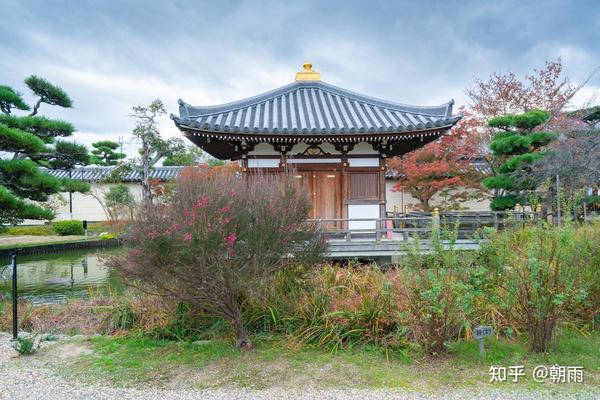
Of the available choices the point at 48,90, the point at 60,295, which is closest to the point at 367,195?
the point at 60,295

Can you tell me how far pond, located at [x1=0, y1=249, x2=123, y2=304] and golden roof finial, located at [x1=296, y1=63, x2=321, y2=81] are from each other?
7645 mm

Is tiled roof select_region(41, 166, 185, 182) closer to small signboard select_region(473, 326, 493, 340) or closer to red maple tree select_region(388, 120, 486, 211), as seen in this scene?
red maple tree select_region(388, 120, 486, 211)

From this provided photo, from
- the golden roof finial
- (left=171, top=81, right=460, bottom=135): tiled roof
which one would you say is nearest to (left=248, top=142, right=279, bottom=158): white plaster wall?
(left=171, top=81, right=460, bottom=135): tiled roof

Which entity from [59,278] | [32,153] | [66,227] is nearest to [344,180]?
[59,278]

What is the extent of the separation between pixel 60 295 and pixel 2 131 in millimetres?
4546

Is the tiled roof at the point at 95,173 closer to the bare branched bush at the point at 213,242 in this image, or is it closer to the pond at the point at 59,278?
the pond at the point at 59,278

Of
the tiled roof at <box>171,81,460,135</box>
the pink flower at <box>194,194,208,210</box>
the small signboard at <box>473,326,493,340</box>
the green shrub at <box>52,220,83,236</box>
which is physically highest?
the tiled roof at <box>171,81,460,135</box>

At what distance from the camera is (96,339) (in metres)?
4.70

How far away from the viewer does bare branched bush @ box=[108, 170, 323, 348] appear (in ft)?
12.1

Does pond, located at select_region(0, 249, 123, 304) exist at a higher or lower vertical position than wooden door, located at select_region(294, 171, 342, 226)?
lower

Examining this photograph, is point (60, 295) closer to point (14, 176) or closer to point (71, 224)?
point (14, 176)

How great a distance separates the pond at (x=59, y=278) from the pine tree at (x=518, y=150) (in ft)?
31.7

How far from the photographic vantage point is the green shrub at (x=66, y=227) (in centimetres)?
2044

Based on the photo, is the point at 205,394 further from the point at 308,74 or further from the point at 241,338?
the point at 308,74
